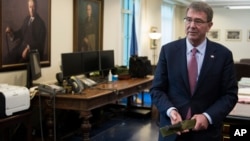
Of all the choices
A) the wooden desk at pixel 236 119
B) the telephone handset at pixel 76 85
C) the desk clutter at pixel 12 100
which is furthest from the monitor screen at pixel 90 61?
the wooden desk at pixel 236 119

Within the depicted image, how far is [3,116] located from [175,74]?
199cm

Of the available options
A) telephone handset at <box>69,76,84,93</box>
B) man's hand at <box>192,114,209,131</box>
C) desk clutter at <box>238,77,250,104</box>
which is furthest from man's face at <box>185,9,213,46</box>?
telephone handset at <box>69,76,84,93</box>

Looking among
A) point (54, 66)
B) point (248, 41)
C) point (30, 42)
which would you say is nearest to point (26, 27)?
point (30, 42)

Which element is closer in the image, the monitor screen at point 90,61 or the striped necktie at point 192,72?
the striped necktie at point 192,72

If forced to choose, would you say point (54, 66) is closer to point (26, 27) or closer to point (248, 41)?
point (26, 27)

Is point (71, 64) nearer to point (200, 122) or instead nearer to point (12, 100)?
point (12, 100)

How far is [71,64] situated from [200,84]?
9.93ft

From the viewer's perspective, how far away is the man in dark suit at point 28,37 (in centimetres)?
398

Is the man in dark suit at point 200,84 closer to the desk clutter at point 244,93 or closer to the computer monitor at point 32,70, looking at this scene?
the desk clutter at point 244,93

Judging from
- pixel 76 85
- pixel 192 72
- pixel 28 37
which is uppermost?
pixel 28 37

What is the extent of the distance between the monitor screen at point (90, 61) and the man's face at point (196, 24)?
10.8ft

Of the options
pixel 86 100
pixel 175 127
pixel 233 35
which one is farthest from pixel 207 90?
pixel 233 35

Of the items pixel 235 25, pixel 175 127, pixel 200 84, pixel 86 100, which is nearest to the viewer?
pixel 175 127

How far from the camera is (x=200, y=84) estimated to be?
70.5 inches
